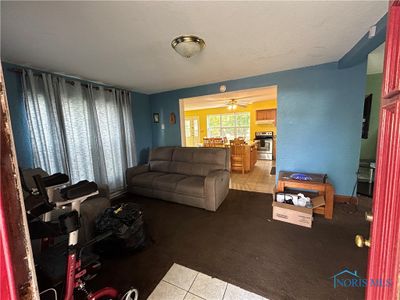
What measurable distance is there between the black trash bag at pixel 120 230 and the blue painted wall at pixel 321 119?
99.2 inches

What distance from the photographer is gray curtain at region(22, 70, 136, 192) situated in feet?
7.34

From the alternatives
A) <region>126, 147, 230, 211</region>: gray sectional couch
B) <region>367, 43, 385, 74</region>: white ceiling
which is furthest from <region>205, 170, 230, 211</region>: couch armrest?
<region>367, 43, 385, 74</region>: white ceiling

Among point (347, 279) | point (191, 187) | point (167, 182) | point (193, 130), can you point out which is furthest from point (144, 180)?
point (193, 130)

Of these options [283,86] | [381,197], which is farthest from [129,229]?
[283,86]

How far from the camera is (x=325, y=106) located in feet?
8.48

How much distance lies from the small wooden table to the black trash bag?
196 centimetres

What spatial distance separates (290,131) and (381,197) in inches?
97.2

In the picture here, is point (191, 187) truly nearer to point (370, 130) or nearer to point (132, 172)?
point (132, 172)

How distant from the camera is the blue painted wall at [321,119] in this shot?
2.46 meters

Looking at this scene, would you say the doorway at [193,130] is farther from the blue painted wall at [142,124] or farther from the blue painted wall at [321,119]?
the blue painted wall at [321,119]

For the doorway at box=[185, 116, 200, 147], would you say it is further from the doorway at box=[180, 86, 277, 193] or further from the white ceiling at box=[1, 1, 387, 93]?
the white ceiling at box=[1, 1, 387, 93]

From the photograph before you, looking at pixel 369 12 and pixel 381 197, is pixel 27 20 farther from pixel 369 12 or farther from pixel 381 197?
pixel 369 12

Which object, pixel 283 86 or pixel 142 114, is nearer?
pixel 283 86

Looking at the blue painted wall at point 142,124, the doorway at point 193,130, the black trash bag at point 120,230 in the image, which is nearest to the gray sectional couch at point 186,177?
→ the blue painted wall at point 142,124
